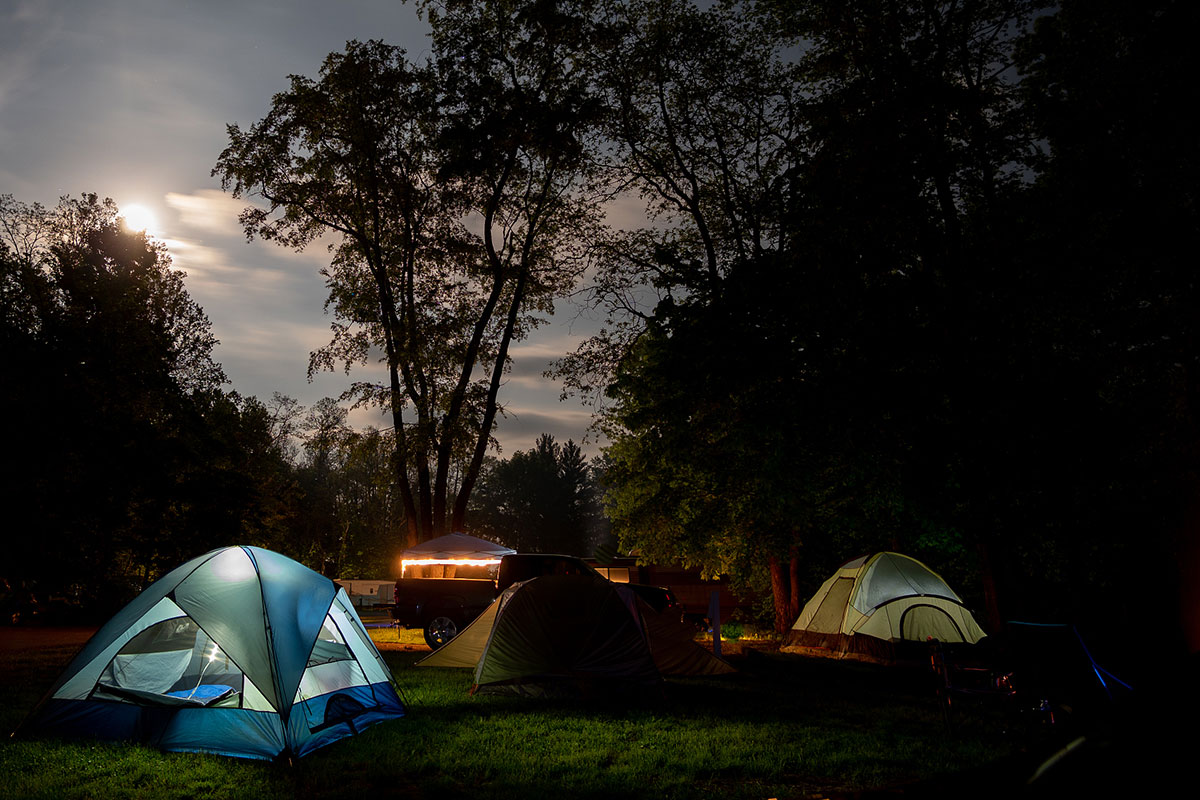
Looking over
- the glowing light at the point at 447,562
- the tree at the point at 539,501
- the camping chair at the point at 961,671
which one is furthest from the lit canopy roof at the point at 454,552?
the tree at the point at 539,501

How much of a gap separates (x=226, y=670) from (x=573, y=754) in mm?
3864

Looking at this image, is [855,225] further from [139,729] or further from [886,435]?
[139,729]

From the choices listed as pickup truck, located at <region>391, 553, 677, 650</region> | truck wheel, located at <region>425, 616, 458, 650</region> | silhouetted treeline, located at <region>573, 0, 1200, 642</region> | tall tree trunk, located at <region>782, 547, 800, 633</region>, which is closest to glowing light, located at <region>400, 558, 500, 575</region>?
pickup truck, located at <region>391, 553, 677, 650</region>

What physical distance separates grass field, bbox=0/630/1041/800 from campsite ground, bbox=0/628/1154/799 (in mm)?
21

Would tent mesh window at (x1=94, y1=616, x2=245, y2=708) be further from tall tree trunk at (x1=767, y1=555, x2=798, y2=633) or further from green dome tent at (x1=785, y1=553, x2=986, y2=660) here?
tall tree trunk at (x1=767, y1=555, x2=798, y2=633)

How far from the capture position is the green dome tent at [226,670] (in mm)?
6875

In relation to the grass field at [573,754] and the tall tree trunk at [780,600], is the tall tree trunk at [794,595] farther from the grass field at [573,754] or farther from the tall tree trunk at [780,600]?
the grass field at [573,754]

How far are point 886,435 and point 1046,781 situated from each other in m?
12.4

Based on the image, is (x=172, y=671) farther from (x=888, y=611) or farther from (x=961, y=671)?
(x=888, y=611)

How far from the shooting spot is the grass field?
5.95m

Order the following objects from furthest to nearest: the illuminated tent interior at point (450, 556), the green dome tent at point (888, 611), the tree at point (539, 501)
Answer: the tree at point (539, 501) → the illuminated tent interior at point (450, 556) → the green dome tent at point (888, 611)

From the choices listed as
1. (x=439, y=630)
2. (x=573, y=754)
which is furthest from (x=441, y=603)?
(x=573, y=754)

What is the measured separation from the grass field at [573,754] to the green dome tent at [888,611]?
3965 mm

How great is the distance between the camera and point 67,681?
7.39 metres
